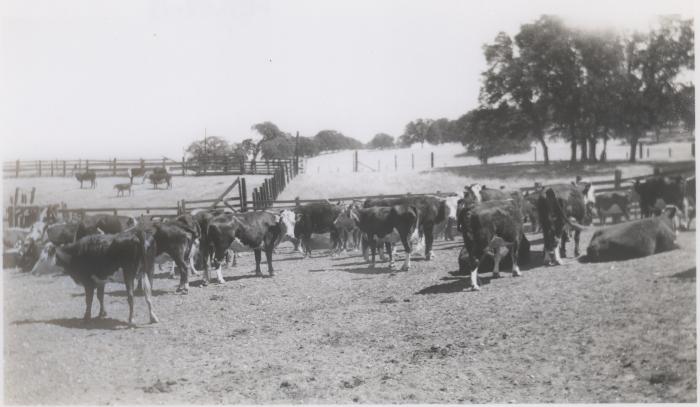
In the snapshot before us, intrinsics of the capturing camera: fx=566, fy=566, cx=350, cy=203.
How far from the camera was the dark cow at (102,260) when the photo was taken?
257 inches

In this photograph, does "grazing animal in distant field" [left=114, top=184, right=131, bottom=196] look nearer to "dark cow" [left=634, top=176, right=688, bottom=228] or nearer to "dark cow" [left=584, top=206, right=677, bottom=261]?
"dark cow" [left=584, top=206, right=677, bottom=261]

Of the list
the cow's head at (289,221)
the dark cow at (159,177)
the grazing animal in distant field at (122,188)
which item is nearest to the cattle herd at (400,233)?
the dark cow at (159,177)

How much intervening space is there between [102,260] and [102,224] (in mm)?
1946

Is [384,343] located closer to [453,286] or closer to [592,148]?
[453,286]

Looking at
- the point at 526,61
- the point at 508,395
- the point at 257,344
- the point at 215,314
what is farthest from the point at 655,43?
the point at 215,314

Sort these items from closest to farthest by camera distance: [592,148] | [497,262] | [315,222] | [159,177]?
[497,262] → [592,148] → [159,177] → [315,222]

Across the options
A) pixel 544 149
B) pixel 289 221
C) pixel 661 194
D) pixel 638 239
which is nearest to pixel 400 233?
pixel 289 221

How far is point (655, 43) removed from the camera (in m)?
6.63

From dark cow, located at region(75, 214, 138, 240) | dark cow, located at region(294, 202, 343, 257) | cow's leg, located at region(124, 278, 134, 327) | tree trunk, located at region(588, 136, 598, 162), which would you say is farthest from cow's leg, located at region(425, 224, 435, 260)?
cow's leg, located at region(124, 278, 134, 327)

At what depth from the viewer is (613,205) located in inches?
372

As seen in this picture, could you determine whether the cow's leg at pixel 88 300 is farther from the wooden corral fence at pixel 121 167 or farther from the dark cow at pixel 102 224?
the wooden corral fence at pixel 121 167

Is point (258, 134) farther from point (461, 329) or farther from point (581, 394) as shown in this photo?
point (581, 394)

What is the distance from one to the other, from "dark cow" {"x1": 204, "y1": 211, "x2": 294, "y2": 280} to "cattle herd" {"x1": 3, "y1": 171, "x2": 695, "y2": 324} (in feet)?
0.06

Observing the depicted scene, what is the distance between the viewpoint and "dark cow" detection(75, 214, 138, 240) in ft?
26.4
